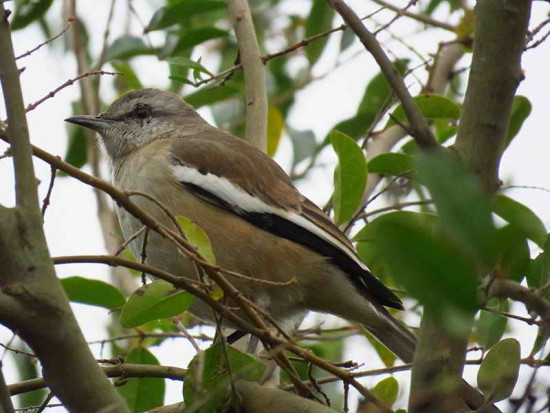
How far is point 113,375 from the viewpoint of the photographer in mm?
3494

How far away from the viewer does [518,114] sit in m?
4.40

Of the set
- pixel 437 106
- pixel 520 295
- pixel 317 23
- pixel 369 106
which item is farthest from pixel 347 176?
pixel 520 295

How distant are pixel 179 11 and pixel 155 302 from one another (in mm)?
2840

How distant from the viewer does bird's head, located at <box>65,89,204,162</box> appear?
577 centimetres

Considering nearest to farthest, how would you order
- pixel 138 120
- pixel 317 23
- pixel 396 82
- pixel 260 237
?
pixel 396 82
pixel 260 237
pixel 138 120
pixel 317 23

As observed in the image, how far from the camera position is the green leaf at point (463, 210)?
1757mm

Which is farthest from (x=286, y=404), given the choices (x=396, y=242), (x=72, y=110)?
(x=72, y=110)

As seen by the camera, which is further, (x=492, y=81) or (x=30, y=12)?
(x=30, y=12)

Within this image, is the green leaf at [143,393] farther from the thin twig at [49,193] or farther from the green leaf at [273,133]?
the green leaf at [273,133]

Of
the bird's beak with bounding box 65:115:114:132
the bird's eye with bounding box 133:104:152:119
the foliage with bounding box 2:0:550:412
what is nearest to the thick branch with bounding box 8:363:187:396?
the foliage with bounding box 2:0:550:412

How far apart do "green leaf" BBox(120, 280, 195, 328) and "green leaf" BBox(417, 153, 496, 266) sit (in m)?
1.56

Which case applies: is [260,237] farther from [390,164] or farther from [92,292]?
[92,292]

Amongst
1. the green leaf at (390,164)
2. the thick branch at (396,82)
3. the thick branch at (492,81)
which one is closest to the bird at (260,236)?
the green leaf at (390,164)

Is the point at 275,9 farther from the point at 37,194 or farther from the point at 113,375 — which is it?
the point at 37,194
